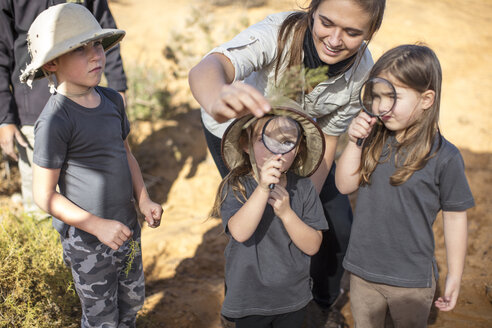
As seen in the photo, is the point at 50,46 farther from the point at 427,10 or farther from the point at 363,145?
the point at 427,10

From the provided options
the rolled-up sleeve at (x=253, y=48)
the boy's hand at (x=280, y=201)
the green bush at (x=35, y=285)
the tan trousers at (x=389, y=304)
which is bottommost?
the green bush at (x=35, y=285)

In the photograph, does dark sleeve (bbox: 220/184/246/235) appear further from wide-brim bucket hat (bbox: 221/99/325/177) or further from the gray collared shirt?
the gray collared shirt

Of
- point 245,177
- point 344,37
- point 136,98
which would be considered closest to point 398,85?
point 344,37

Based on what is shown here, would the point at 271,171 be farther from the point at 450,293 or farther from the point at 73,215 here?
the point at 450,293

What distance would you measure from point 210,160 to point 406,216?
416 cm

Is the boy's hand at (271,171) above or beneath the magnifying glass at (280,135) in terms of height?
beneath

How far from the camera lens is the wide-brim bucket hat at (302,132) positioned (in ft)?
5.79

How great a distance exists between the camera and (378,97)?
214 cm

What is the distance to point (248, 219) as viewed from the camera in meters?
2.00

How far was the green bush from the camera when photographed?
2.56 m

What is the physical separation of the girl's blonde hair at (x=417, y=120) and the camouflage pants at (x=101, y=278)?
1.42 meters

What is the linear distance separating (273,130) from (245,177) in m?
0.41

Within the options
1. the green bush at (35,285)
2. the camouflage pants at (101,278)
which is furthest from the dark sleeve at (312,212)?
the green bush at (35,285)

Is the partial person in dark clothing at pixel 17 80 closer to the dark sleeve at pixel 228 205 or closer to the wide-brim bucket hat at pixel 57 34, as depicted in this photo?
the wide-brim bucket hat at pixel 57 34
